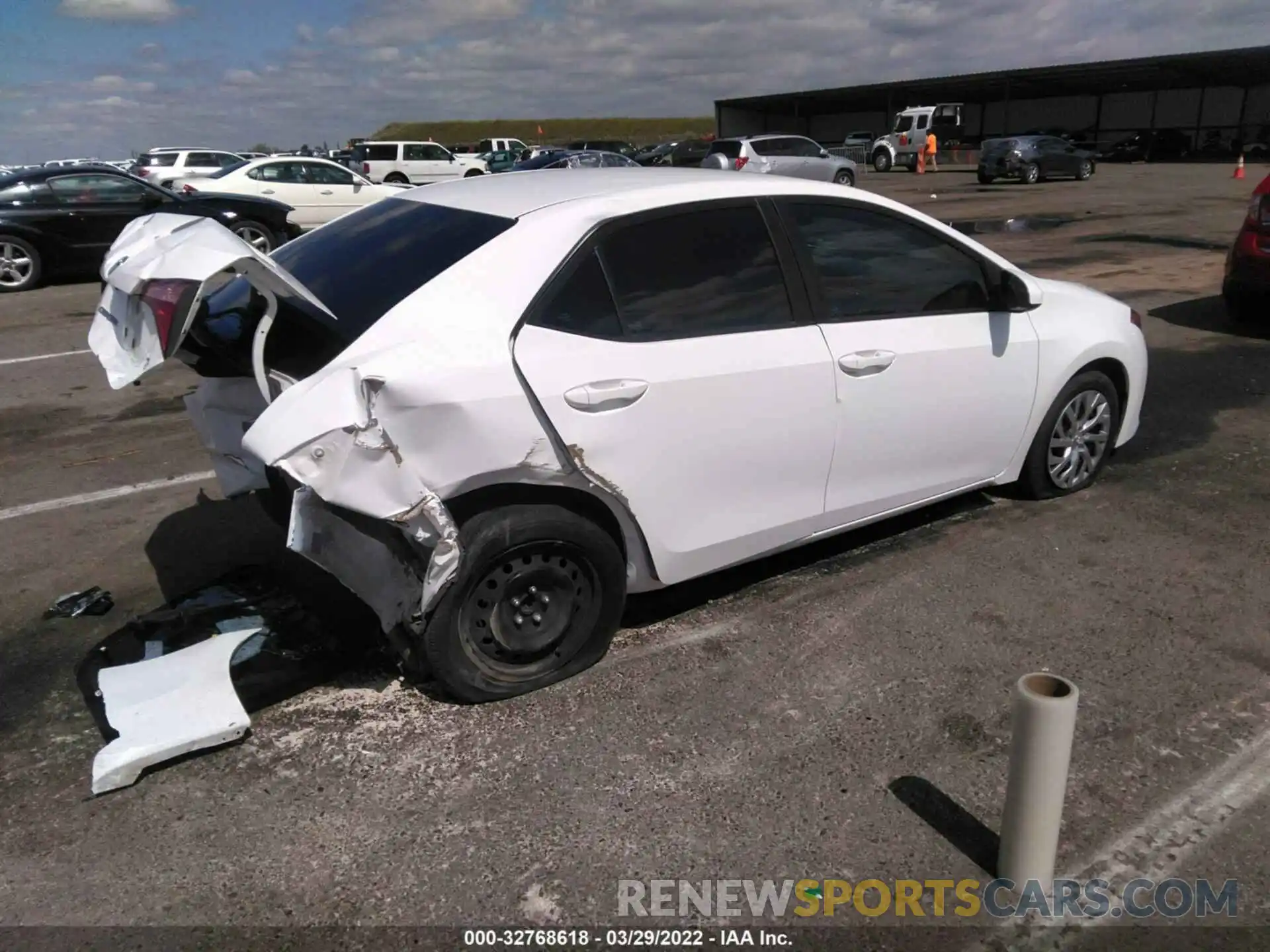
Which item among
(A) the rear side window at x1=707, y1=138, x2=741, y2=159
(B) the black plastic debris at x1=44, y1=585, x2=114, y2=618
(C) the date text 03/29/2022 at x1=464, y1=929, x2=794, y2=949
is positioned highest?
(A) the rear side window at x1=707, y1=138, x2=741, y2=159

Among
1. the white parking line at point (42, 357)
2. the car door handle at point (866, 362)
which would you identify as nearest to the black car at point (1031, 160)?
the white parking line at point (42, 357)

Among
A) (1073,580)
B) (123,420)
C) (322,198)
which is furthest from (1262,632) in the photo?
(322,198)

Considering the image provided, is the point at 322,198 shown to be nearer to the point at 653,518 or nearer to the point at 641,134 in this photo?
the point at 653,518

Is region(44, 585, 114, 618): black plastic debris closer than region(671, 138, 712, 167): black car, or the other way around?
region(44, 585, 114, 618): black plastic debris

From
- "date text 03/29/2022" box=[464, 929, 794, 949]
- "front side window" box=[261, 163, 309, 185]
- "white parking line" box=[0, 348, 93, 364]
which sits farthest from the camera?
"front side window" box=[261, 163, 309, 185]

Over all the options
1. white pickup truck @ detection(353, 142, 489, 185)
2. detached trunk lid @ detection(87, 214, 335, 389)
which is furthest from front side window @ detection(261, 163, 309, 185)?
detached trunk lid @ detection(87, 214, 335, 389)

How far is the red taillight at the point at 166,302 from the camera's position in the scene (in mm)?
2807

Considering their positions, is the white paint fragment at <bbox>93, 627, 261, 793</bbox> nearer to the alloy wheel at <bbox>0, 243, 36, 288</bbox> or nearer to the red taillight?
the red taillight

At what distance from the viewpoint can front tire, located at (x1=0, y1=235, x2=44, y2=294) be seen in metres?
12.8

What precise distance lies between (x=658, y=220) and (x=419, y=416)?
1.21 m

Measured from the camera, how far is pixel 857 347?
12.3 ft

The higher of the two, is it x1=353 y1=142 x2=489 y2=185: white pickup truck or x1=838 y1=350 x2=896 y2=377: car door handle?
x1=353 y1=142 x2=489 y2=185: white pickup truck

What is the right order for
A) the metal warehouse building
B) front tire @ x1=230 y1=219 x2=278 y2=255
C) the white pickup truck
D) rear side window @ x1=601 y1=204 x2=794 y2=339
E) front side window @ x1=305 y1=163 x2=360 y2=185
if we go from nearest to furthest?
rear side window @ x1=601 y1=204 x2=794 y2=339
front tire @ x1=230 y1=219 x2=278 y2=255
front side window @ x1=305 y1=163 x2=360 y2=185
the white pickup truck
the metal warehouse building

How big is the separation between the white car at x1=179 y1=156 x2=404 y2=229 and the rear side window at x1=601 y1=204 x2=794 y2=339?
581 inches
